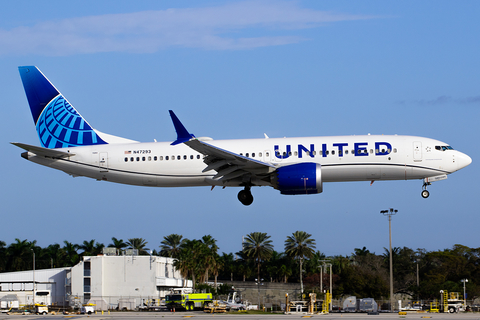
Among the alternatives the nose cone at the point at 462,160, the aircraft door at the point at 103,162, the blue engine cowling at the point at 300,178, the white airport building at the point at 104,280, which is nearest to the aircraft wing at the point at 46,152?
the aircraft door at the point at 103,162

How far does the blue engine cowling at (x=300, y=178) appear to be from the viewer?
116ft

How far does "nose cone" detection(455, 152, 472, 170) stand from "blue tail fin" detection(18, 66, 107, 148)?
24792 millimetres

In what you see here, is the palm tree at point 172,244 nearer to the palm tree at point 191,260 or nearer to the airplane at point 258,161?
the palm tree at point 191,260

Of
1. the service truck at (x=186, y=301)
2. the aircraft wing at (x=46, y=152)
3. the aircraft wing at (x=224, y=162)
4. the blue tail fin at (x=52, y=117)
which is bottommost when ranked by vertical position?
the service truck at (x=186, y=301)

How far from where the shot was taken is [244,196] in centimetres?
3912

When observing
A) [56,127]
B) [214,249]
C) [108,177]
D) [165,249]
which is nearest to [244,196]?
[108,177]

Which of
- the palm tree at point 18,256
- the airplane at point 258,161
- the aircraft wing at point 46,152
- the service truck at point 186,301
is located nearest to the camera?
the airplane at point 258,161

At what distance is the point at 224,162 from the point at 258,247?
322 ft

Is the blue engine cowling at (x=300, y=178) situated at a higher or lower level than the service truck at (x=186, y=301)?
higher

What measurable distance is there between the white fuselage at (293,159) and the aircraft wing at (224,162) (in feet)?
3.32

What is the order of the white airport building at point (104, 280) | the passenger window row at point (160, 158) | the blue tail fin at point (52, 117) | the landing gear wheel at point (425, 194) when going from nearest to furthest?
the landing gear wheel at point (425, 194) < the passenger window row at point (160, 158) < the blue tail fin at point (52, 117) < the white airport building at point (104, 280)

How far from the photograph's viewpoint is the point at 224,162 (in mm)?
36219

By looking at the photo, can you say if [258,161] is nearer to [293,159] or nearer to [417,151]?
[293,159]

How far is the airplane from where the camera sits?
36062 mm
